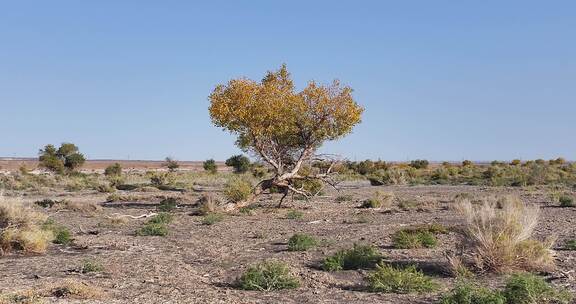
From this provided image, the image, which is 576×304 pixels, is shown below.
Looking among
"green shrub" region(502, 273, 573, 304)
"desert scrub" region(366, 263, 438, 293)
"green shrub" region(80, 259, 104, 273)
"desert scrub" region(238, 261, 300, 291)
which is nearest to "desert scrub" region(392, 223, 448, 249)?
"desert scrub" region(366, 263, 438, 293)

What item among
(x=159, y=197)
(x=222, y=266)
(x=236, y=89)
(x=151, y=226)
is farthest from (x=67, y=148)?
(x=222, y=266)

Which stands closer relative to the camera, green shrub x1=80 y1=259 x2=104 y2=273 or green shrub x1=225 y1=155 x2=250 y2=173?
green shrub x1=80 y1=259 x2=104 y2=273

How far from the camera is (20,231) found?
45.9ft

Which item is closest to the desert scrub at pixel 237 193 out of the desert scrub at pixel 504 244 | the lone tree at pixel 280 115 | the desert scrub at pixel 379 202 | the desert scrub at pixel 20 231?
the lone tree at pixel 280 115

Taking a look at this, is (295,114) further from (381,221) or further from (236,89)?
(381,221)

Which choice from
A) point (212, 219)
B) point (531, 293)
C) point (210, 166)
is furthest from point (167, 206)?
point (210, 166)

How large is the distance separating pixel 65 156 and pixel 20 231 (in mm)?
58876

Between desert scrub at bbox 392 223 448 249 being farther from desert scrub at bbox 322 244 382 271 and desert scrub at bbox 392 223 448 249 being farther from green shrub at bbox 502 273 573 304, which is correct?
green shrub at bbox 502 273 573 304

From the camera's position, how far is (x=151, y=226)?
17.6 meters

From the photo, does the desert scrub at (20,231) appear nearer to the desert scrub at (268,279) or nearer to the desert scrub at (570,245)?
the desert scrub at (268,279)

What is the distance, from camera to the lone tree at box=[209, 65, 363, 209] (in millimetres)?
24328

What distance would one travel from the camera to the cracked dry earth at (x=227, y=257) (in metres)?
9.12

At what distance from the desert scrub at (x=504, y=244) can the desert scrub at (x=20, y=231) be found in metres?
9.32

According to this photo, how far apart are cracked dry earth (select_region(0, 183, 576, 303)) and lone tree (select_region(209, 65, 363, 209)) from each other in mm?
3641
